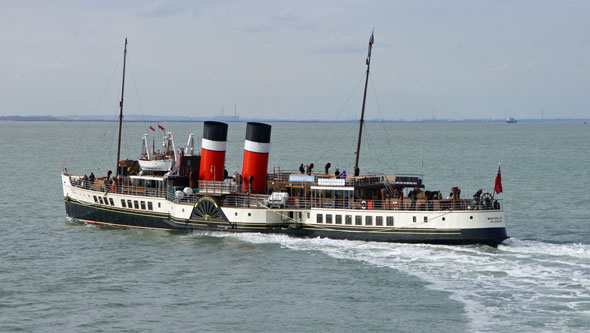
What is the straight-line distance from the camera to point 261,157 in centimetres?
4597

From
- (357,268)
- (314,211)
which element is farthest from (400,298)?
(314,211)

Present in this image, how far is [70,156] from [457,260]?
348 ft

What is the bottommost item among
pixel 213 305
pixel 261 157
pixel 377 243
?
pixel 213 305

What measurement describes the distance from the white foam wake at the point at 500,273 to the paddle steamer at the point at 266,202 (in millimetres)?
841

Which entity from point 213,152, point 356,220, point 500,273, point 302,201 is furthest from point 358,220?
point 213,152

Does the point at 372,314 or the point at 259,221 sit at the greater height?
the point at 259,221

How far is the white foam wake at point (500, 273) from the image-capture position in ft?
96.9

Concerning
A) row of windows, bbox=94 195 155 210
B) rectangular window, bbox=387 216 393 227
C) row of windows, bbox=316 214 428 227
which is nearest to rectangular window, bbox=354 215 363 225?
row of windows, bbox=316 214 428 227

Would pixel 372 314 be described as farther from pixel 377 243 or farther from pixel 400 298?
pixel 377 243

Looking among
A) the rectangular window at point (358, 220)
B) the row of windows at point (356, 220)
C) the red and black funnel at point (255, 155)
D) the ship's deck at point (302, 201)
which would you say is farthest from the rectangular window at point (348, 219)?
the red and black funnel at point (255, 155)

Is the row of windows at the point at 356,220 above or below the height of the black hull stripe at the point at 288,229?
above

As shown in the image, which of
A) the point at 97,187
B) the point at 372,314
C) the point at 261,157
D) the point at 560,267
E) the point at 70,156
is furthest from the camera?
the point at 70,156

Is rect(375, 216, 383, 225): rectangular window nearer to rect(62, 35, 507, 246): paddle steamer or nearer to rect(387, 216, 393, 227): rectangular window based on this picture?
rect(62, 35, 507, 246): paddle steamer

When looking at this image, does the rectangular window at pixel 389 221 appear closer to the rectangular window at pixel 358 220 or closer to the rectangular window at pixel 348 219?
the rectangular window at pixel 358 220
